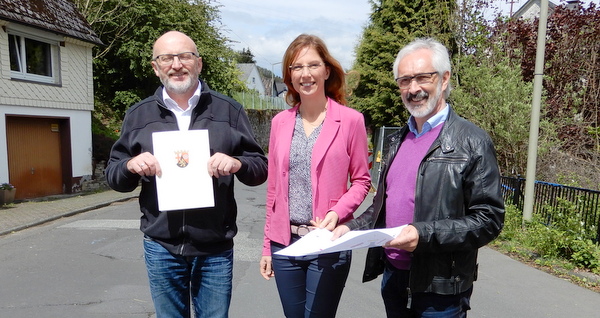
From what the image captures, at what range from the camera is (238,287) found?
476 cm

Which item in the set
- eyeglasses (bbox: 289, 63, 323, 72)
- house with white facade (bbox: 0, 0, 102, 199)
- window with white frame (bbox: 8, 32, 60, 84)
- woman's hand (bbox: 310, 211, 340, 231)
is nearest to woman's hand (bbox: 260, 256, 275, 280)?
woman's hand (bbox: 310, 211, 340, 231)

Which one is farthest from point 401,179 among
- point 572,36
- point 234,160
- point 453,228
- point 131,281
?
point 572,36

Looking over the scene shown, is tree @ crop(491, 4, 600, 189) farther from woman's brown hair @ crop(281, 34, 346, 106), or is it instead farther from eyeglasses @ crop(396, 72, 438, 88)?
eyeglasses @ crop(396, 72, 438, 88)

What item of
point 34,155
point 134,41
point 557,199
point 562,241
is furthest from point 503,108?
point 134,41

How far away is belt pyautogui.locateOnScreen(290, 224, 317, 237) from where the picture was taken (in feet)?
7.53

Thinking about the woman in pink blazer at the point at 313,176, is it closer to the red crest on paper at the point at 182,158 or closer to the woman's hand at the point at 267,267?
the woman's hand at the point at 267,267

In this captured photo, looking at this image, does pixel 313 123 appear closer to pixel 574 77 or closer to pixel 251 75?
pixel 574 77

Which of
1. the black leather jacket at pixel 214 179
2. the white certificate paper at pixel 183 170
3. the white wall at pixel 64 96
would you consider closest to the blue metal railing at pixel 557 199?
the black leather jacket at pixel 214 179

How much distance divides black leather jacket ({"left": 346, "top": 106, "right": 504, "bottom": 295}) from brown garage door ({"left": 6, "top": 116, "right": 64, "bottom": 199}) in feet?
43.6

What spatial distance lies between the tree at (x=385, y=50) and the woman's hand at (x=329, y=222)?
16352 millimetres

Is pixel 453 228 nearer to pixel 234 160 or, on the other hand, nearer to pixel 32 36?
pixel 234 160

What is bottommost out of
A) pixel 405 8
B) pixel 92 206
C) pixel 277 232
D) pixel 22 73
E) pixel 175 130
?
pixel 92 206

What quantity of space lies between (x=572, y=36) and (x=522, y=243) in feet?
24.5

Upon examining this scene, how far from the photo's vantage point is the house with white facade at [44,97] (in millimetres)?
11562
